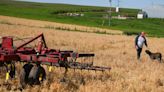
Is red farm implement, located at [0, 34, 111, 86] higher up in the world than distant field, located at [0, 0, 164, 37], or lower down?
higher up

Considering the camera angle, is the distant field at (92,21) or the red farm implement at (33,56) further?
the distant field at (92,21)

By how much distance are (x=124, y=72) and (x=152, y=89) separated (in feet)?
12.0

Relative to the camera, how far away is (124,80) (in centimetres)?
1282

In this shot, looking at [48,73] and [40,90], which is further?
[48,73]

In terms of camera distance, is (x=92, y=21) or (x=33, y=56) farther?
(x=92, y=21)

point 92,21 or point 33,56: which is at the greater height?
point 33,56

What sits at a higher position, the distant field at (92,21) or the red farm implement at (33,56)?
the red farm implement at (33,56)

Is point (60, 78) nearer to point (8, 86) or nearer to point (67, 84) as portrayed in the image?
point (67, 84)

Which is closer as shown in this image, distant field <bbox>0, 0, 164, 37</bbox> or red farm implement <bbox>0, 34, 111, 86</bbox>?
red farm implement <bbox>0, 34, 111, 86</bbox>

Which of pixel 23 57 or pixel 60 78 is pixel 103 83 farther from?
pixel 23 57

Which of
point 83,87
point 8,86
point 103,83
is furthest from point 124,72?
point 8,86

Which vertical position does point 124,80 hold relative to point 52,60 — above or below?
below

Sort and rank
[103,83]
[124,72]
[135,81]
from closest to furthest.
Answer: [103,83] < [135,81] < [124,72]

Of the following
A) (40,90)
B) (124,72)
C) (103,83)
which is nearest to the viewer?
(40,90)
